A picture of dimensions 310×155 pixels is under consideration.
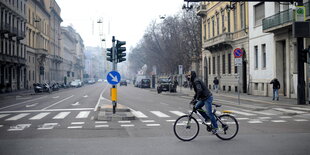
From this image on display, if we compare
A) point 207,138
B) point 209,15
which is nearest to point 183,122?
point 207,138

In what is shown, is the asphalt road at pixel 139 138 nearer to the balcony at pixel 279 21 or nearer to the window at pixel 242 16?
the balcony at pixel 279 21

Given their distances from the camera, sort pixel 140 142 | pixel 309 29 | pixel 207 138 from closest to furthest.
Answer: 1. pixel 140 142
2. pixel 207 138
3. pixel 309 29

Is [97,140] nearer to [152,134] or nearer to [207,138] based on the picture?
[152,134]

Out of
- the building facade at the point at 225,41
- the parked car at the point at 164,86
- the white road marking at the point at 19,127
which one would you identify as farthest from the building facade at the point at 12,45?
the white road marking at the point at 19,127

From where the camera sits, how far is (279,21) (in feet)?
90.4

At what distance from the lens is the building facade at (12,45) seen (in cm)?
5091

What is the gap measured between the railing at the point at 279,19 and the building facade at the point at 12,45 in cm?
3383

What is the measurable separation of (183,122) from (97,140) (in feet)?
7.44

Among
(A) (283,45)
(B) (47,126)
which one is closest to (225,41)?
(A) (283,45)

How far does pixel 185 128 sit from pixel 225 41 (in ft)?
103

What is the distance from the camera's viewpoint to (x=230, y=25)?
40.9 metres

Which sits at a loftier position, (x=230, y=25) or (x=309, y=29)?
(x=230, y=25)

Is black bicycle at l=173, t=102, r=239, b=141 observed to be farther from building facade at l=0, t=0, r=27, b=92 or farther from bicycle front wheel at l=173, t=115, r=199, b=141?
building facade at l=0, t=0, r=27, b=92

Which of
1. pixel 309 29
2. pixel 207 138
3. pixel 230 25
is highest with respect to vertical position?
pixel 230 25
